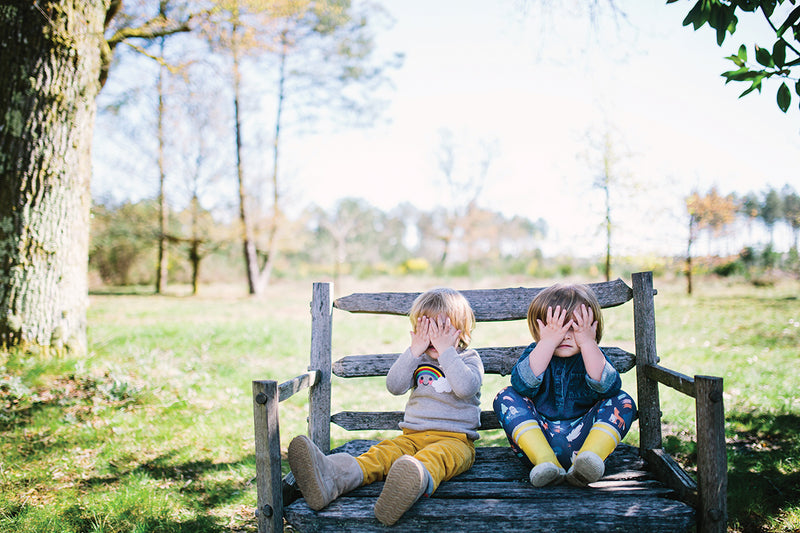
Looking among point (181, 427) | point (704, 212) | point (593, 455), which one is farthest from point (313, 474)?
point (704, 212)

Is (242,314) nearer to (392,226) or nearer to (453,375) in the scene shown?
(453,375)

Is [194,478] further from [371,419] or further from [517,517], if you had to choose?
[517,517]

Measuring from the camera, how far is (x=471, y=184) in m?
30.5

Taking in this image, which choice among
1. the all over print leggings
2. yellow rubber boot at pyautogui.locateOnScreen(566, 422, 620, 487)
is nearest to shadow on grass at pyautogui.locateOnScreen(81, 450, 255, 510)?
the all over print leggings

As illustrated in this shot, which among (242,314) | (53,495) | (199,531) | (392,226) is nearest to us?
(199,531)

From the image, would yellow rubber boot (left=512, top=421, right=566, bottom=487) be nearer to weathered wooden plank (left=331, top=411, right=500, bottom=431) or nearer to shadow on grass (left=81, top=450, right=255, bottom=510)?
weathered wooden plank (left=331, top=411, right=500, bottom=431)

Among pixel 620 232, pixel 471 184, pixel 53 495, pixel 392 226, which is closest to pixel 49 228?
pixel 53 495

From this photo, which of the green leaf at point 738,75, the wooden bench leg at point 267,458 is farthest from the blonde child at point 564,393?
the green leaf at point 738,75

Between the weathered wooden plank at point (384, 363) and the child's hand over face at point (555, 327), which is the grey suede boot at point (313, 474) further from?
the child's hand over face at point (555, 327)

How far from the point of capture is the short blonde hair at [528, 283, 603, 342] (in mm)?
2512

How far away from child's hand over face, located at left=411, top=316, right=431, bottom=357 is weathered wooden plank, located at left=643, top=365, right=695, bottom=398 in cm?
110

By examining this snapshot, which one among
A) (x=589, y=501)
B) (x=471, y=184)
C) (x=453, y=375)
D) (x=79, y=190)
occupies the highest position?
(x=471, y=184)

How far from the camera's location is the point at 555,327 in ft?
8.05

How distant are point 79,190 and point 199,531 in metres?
3.74
